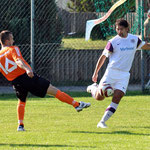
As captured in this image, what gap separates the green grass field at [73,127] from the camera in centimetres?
636

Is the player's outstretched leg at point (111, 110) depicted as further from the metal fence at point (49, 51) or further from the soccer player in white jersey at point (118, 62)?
the metal fence at point (49, 51)

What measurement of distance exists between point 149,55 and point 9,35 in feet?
25.6

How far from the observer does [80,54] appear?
15.2 metres

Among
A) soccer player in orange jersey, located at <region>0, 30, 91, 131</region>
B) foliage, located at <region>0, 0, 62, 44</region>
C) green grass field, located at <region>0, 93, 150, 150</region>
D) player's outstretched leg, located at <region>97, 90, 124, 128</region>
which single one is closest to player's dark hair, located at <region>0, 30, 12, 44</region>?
soccer player in orange jersey, located at <region>0, 30, 91, 131</region>

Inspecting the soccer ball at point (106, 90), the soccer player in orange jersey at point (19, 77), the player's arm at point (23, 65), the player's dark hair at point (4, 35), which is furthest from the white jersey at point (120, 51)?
the player's dark hair at point (4, 35)

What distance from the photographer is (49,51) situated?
46.2 feet

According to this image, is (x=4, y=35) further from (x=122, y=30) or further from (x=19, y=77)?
(x=122, y=30)

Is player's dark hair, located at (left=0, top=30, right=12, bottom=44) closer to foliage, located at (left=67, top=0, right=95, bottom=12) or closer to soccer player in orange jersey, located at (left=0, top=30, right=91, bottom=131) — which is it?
soccer player in orange jersey, located at (left=0, top=30, right=91, bottom=131)

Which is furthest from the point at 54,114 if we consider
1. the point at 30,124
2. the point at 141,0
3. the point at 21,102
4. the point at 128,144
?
the point at 141,0

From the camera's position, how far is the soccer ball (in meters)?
7.68

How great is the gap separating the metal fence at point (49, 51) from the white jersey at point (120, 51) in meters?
5.59

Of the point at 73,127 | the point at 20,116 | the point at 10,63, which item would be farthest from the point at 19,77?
the point at 73,127

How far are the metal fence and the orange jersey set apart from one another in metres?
5.49

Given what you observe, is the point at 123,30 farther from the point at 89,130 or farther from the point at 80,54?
the point at 80,54
